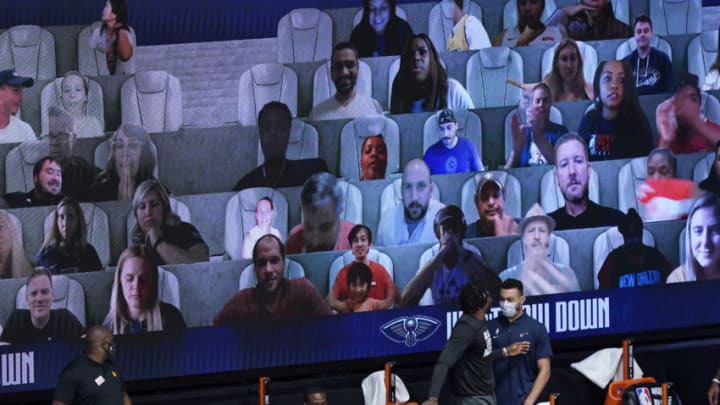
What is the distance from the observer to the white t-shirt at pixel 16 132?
8.30m

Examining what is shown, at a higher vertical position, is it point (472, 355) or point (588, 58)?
point (588, 58)

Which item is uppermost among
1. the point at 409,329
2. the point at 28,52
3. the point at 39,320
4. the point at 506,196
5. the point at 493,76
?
the point at 28,52

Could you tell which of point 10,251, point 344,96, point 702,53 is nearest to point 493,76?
point 344,96

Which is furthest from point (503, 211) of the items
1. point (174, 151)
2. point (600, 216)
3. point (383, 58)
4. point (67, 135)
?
point (67, 135)

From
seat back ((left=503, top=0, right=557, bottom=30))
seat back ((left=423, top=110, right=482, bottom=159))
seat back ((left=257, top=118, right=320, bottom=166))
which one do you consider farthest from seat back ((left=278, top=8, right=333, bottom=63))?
seat back ((left=503, top=0, right=557, bottom=30))

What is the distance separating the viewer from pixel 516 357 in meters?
7.30

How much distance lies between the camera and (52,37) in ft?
27.7

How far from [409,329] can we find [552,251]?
1202 millimetres

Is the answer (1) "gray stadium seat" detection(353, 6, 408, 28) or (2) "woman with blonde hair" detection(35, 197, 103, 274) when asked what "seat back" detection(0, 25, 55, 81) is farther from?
(1) "gray stadium seat" detection(353, 6, 408, 28)

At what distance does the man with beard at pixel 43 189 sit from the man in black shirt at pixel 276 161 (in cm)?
118

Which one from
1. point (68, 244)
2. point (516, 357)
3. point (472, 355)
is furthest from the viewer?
point (68, 244)

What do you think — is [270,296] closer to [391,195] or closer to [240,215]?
[240,215]

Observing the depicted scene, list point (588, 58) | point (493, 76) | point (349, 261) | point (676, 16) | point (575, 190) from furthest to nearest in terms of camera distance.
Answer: point (676, 16), point (588, 58), point (575, 190), point (493, 76), point (349, 261)

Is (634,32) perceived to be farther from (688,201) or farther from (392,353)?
(392,353)
